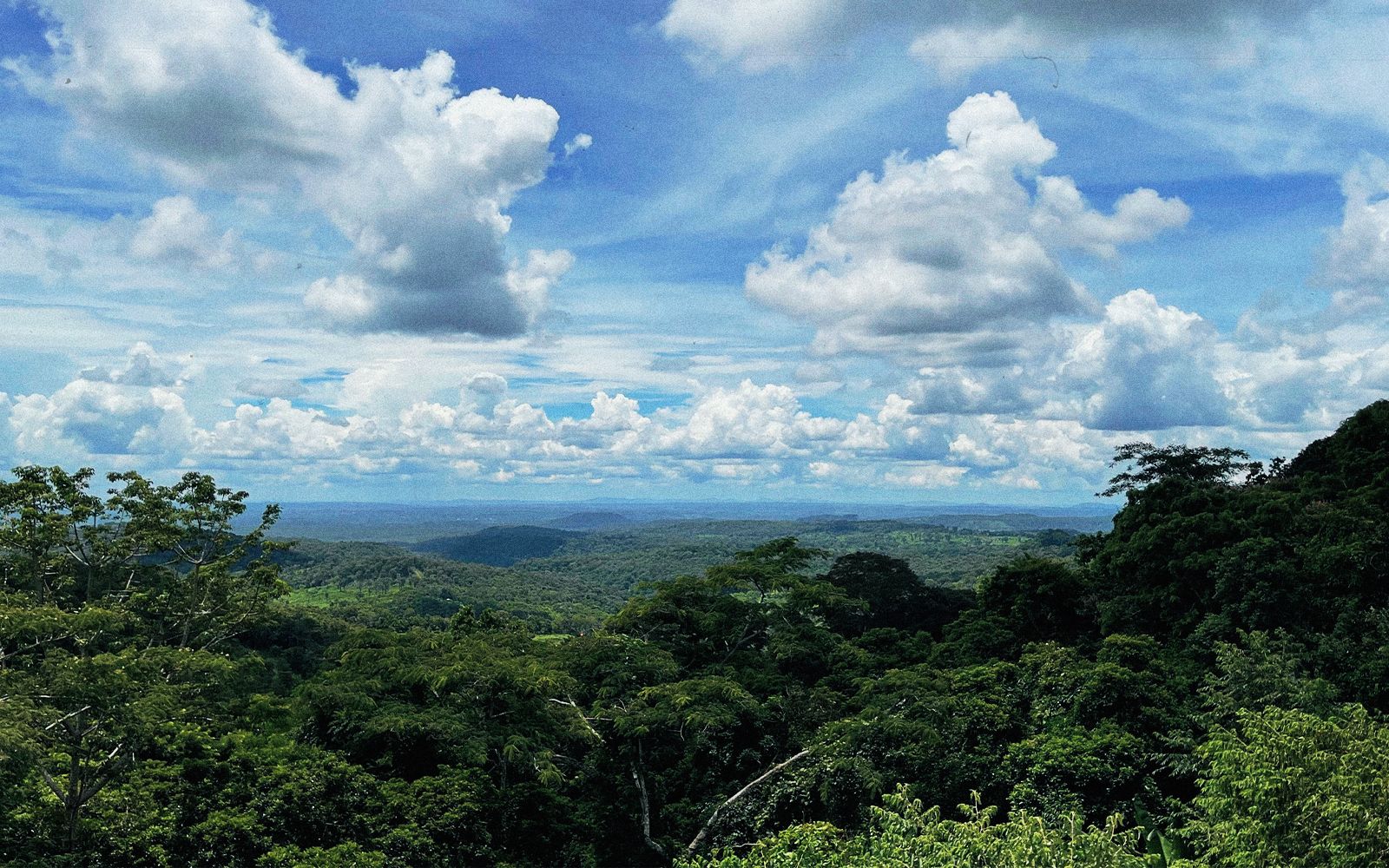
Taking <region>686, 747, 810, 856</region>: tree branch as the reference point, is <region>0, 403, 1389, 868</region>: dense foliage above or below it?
above

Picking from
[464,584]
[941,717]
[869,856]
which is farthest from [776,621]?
[464,584]

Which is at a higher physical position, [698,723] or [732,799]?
[698,723]

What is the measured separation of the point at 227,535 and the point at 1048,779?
22.7 meters

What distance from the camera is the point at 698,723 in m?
21.0

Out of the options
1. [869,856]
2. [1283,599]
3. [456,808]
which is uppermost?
[1283,599]

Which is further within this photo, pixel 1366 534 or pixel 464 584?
pixel 464 584

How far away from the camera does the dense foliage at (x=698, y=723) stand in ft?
48.6

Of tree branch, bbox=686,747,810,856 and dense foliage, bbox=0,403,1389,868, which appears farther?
tree branch, bbox=686,747,810,856

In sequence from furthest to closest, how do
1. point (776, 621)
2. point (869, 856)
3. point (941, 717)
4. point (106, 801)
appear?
point (776, 621) < point (941, 717) < point (106, 801) < point (869, 856)

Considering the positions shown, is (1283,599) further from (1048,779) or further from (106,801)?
(106,801)

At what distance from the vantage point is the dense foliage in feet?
48.6

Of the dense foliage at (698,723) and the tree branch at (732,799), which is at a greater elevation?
the dense foliage at (698,723)

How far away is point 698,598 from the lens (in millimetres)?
28609

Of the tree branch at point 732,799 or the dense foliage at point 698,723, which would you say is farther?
the tree branch at point 732,799
